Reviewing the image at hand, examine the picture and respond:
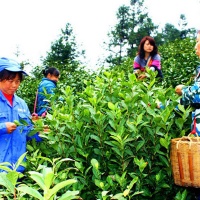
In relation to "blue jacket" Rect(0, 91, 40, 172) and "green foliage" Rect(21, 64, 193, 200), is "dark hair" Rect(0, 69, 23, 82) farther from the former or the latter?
"green foliage" Rect(21, 64, 193, 200)

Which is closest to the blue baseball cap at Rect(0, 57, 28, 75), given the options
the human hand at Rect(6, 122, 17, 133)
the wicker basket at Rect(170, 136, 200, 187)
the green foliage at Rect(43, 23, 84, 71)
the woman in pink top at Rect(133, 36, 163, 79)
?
the human hand at Rect(6, 122, 17, 133)

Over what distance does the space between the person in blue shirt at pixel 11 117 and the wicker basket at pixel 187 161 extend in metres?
1.17

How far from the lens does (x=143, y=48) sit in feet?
20.7

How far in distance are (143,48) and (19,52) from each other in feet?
59.5

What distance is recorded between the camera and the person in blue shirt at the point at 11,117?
3055 millimetres

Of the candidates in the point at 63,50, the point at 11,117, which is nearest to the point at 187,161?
the point at 11,117

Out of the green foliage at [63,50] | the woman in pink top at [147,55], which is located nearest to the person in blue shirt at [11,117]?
the woman in pink top at [147,55]

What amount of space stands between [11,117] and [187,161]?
1.44 metres

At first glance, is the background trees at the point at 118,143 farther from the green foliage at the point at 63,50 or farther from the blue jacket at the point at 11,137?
the green foliage at the point at 63,50

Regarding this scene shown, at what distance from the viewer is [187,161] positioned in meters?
2.37

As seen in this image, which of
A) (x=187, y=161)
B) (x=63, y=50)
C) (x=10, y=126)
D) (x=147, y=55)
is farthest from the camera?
(x=63, y=50)

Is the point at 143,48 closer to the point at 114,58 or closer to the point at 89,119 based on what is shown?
the point at 89,119

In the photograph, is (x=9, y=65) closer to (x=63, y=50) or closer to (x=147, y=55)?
(x=147, y=55)

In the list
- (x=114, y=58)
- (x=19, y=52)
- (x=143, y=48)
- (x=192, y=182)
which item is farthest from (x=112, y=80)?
(x=114, y=58)
